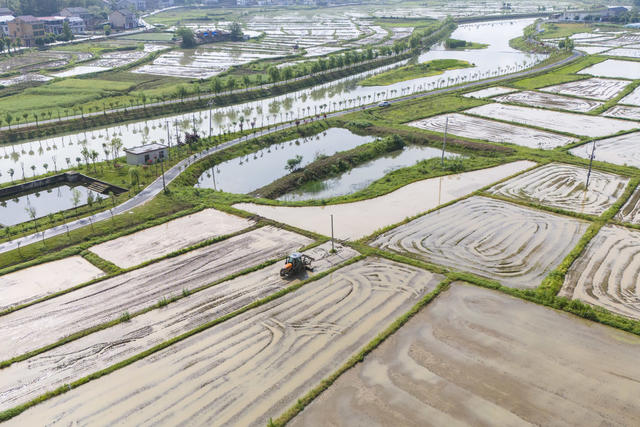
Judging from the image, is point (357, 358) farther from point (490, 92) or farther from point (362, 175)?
point (490, 92)

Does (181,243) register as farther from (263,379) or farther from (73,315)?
(263,379)

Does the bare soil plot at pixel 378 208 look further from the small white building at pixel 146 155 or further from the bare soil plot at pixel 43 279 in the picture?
the small white building at pixel 146 155

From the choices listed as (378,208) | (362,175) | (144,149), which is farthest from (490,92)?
(144,149)

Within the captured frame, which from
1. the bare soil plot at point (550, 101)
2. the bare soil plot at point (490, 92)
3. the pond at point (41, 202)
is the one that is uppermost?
the bare soil plot at point (490, 92)

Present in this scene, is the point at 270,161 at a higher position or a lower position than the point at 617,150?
lower

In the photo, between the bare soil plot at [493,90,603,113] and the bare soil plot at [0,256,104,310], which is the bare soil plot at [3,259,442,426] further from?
the bare soil plot at [493,90,603,113]

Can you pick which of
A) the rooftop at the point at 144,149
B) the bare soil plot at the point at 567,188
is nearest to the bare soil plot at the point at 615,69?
the bare soil plot at the point at 567,188
